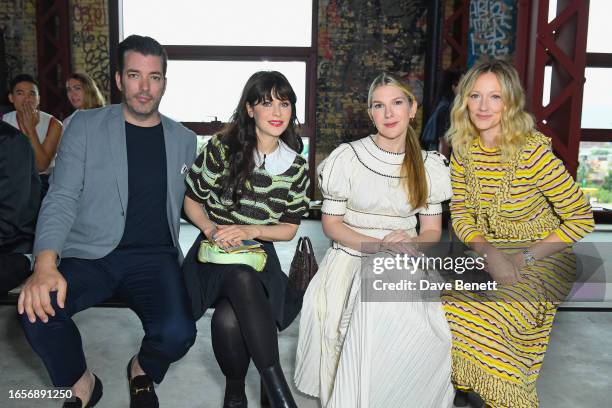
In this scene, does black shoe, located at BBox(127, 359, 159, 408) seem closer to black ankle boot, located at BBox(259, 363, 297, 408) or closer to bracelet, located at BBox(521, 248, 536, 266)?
black ankle boot, located at BBox(259, 363, 297, 408)

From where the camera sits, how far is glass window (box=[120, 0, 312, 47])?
8.10 m

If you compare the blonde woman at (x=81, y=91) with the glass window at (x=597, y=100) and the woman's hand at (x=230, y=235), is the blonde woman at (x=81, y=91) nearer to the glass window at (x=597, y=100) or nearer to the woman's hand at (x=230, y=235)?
the woman's hand at (x=230, y=235)

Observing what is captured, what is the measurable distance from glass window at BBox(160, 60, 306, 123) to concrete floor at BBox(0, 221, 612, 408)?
16.1 ft

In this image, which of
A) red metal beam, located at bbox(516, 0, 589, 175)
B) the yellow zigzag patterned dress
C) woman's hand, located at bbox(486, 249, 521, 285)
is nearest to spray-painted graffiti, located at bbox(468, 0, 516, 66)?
red metal beam, located at bbox(516, 0, 589, 175)

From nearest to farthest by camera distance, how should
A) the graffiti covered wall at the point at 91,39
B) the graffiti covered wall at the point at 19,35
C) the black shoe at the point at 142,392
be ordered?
the black shoe at the point at 142,392 → the graffiti covered wall at the point at 19,35 → the graffiti covered wall at the point at 91,39

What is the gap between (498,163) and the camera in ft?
7.63

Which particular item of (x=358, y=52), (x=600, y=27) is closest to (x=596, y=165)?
(x=600, y=27)

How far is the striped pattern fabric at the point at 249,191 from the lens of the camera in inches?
93.1

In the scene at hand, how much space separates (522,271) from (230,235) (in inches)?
47.0

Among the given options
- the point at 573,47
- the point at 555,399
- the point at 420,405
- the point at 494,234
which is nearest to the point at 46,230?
the point at 420,405

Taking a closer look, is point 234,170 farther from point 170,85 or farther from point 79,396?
point 170,85

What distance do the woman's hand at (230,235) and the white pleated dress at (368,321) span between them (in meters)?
0.37

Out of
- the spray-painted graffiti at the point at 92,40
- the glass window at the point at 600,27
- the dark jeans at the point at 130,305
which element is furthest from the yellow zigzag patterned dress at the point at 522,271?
the spray-painted graffiti at the point at 92,40

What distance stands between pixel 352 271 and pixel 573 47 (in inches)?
149
